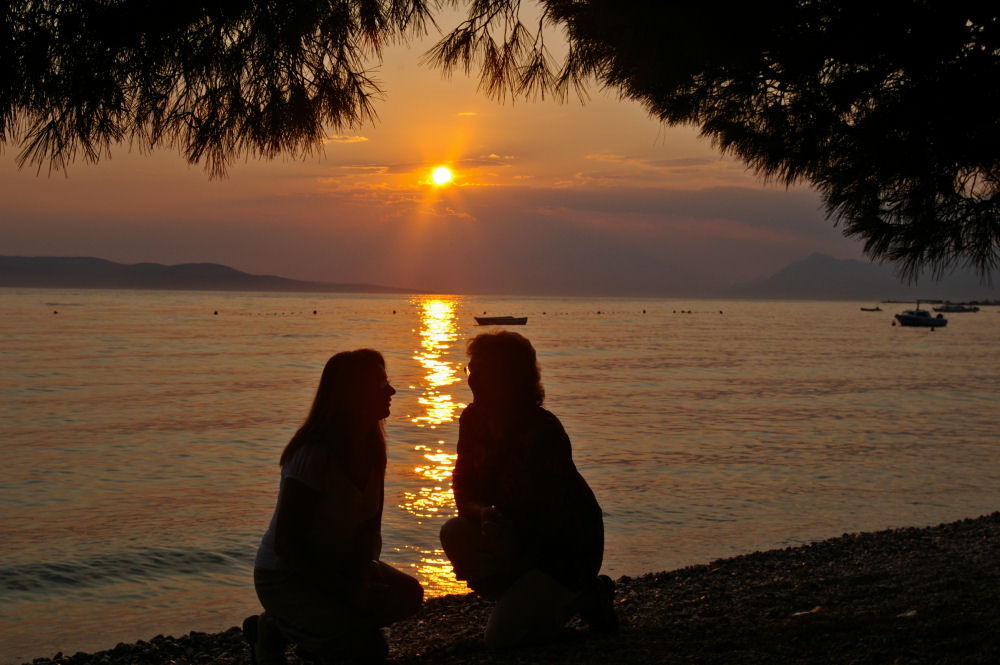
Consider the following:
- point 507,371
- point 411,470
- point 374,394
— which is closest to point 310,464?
point 374,394

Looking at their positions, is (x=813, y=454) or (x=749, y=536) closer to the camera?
(x=749, y=536)

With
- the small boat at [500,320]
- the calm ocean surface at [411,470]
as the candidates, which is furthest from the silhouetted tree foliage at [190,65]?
the small boat at [500,320]

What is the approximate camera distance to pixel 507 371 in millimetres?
4289

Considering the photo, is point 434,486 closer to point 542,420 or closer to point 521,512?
point 521,512

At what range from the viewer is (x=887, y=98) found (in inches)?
193

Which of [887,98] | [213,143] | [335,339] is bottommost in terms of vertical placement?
[335,339]

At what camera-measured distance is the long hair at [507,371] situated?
429 centimetres

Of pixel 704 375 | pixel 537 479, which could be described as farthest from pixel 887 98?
pixel 704 375

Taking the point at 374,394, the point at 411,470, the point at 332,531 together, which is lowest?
the point at 411,470

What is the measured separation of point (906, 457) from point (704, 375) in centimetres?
1771

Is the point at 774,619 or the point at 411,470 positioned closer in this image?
the point at 774,619

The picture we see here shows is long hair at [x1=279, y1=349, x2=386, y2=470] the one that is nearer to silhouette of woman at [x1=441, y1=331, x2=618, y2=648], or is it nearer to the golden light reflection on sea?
silhouette of woman at [x1=441, y1=331, x2=618, y2=648]

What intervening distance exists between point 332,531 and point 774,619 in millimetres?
2503

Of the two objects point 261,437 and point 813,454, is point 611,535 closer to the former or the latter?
point 813,454
